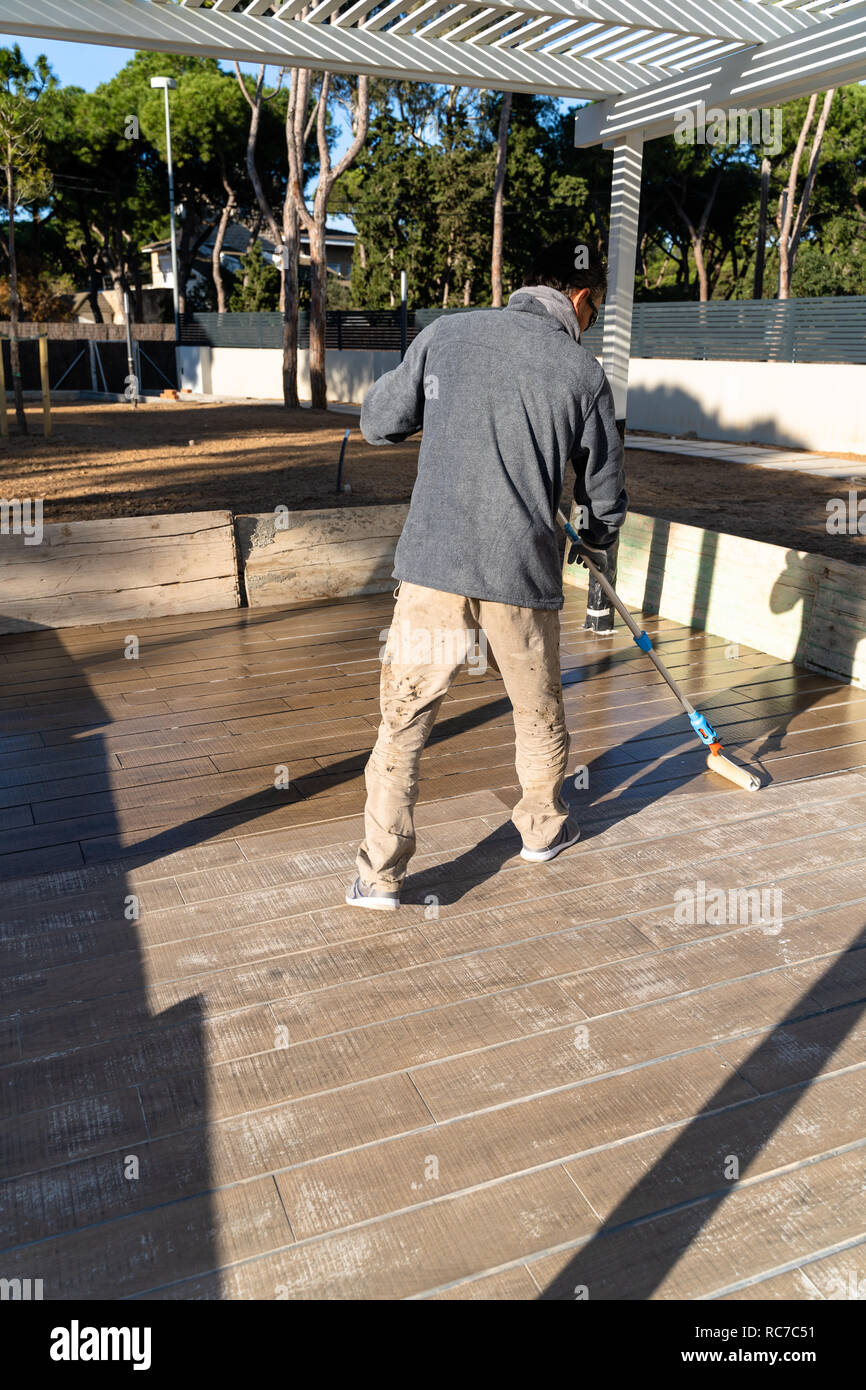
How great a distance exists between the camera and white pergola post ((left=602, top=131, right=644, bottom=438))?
5559 mm

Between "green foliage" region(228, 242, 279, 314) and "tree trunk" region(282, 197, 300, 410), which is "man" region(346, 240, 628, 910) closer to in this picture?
"tree trunk" region(282, 197, 300, 410)

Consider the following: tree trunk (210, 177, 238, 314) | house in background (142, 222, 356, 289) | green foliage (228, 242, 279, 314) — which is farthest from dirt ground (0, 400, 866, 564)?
house in background (142, 222, 356, 289)

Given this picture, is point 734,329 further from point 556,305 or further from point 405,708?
point 405,708

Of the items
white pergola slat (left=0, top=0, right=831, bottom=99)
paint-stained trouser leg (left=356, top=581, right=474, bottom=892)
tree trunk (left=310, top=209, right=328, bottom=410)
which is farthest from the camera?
tree trunk (left=310, top=209, right=328, bottom=410)

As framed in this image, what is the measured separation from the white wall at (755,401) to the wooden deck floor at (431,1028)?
11.7 meters

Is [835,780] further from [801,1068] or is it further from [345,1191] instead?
[345,1191]

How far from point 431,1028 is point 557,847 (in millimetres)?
940

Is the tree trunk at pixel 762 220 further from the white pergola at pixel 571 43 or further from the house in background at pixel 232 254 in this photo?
the white pergola at pixel 571 43

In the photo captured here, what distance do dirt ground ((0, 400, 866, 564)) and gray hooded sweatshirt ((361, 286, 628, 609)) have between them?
6.24m

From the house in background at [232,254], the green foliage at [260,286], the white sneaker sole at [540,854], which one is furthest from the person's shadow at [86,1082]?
the house in background at [232,254]

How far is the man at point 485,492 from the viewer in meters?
2.59

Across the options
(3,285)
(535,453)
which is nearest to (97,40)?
(535,453)

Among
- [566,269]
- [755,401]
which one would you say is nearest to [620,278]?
[566,269]

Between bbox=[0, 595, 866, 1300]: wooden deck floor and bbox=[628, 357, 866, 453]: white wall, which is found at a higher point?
bbox=[628, 357, 866, 453]: white wall
